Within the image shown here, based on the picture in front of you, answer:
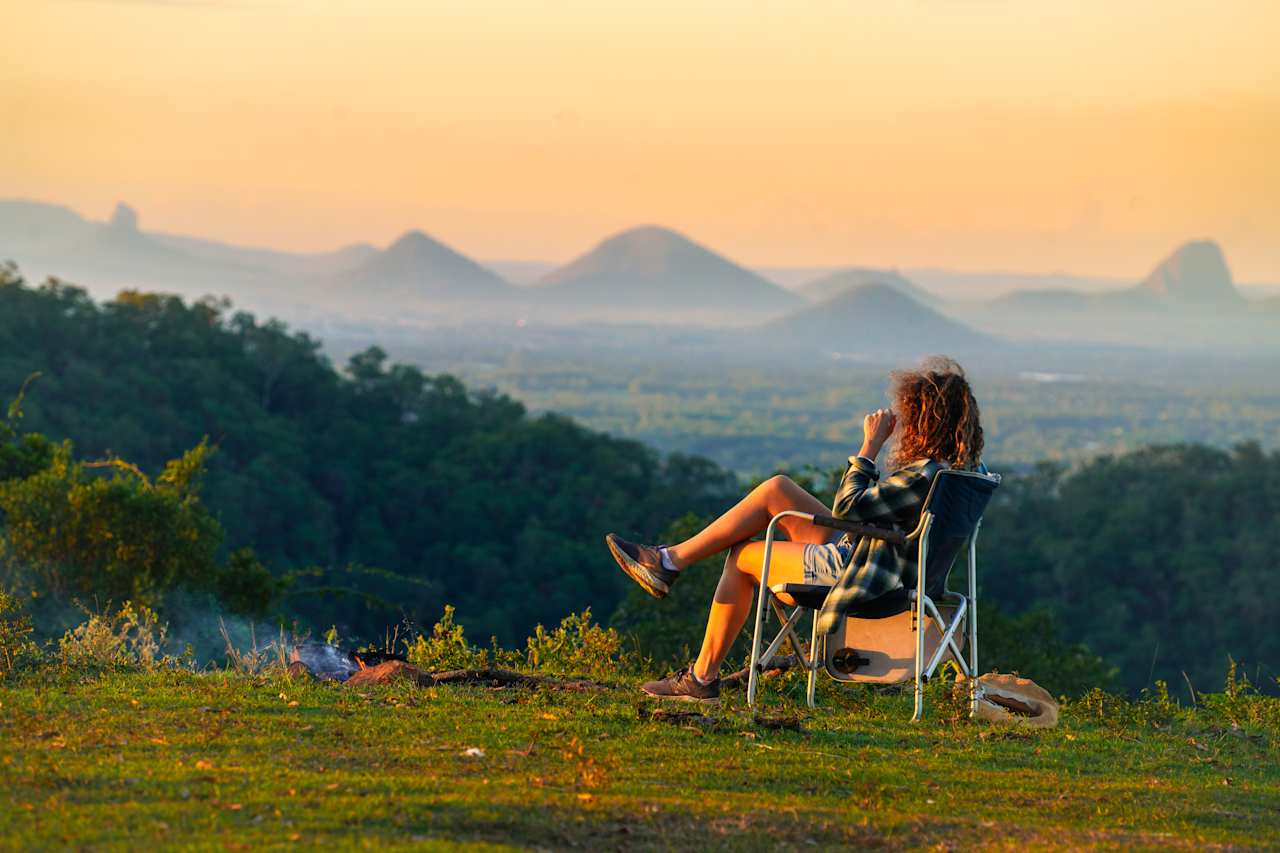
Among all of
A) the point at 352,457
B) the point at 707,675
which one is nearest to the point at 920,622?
the point at 707,675

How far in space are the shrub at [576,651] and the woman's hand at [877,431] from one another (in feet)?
6.32

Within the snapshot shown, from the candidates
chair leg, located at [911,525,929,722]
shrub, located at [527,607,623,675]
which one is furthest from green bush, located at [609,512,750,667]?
chair leg, located at [911,525,929,722]

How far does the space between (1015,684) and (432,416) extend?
41.5 m

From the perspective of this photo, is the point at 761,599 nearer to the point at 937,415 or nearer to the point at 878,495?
the point at 878,495

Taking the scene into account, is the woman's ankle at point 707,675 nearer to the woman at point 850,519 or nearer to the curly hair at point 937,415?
the woman at point 850,519

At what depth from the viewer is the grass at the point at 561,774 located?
4.05 m

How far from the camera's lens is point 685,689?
6023mm

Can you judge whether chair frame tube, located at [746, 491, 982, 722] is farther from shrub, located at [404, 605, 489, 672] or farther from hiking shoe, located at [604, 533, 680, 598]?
shrub, located at [404, 605, 489, 672]

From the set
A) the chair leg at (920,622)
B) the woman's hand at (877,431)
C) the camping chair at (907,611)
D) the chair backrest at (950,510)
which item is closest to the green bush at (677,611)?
the camping chair at (907,611)

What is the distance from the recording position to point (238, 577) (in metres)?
18.9

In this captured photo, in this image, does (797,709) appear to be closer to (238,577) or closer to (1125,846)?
(1125,846)

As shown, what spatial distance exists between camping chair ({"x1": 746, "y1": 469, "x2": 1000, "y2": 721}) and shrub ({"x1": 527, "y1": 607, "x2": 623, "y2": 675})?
1.33m

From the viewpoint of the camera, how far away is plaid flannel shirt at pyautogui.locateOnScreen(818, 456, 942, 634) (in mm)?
5750

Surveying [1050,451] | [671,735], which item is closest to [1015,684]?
[671,735]
